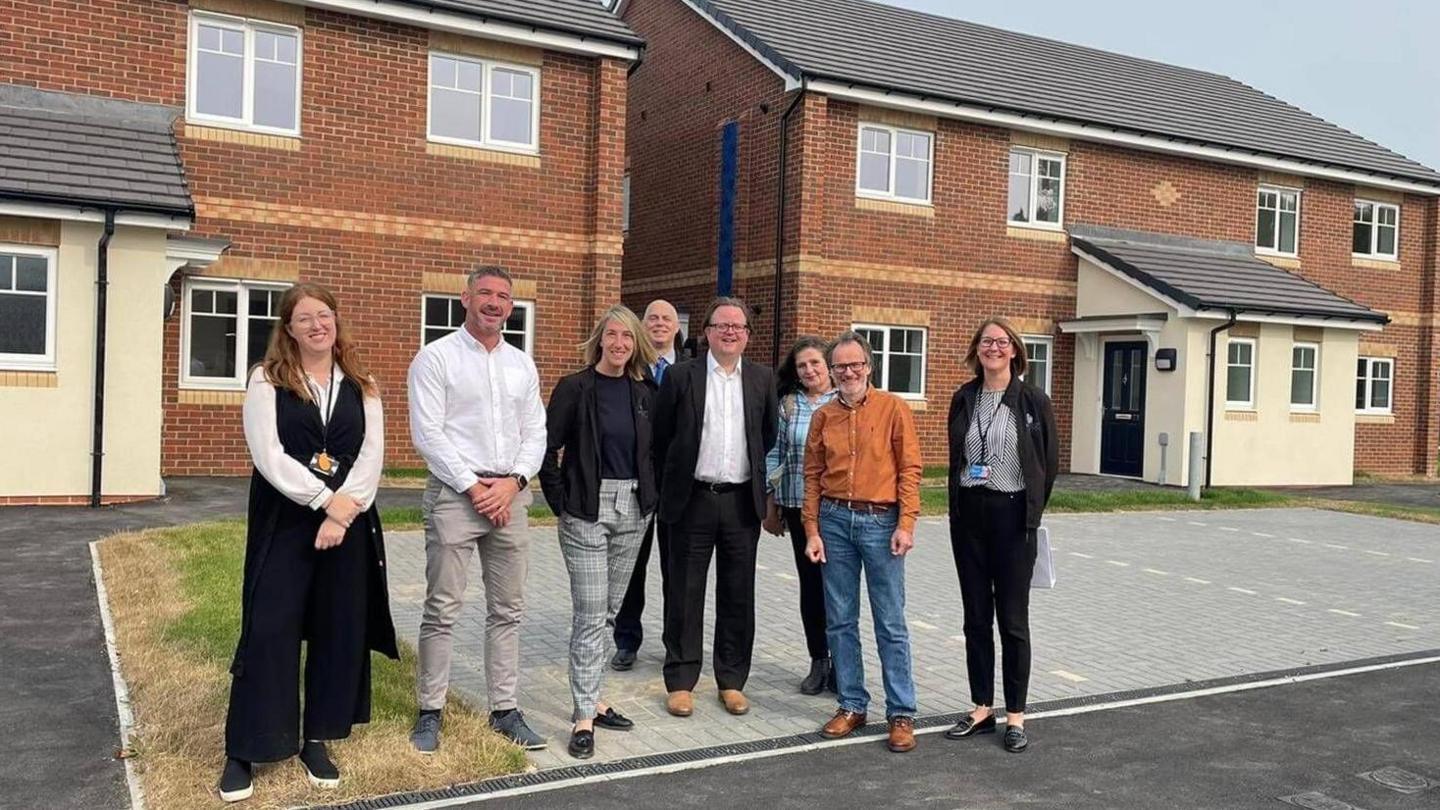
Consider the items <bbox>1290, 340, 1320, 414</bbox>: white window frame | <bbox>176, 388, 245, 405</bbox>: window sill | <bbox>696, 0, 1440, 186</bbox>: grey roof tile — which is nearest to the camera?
<bbox>176, 388, 245, 405</bbox>: window sill

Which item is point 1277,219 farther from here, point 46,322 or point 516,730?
→ point 516,730

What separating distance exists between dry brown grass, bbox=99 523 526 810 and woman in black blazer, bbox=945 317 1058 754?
214 cm

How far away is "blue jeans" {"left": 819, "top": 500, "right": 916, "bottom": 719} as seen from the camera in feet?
17.5

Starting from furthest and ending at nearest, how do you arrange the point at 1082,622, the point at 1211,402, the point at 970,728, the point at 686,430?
the point at 1211,402, the point at 1082,622, the point at 686,430, the point at 970,728

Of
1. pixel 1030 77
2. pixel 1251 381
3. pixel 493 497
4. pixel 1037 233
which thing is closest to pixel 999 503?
pixel 493 497

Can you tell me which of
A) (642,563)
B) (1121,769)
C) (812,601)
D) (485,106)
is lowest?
(1121,769)

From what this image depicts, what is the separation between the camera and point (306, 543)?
4480 mm

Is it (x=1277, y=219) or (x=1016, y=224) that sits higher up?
(x=1277, y=219)

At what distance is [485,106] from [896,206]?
645 centimetres

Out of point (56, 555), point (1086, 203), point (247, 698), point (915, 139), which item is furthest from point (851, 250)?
point (247, 698)

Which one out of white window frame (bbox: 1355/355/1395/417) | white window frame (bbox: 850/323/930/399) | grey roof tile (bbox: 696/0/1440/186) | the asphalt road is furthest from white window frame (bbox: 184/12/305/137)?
white window frame (bbox: 1355/355/1395/417)

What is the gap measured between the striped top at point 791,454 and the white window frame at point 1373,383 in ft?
68.0

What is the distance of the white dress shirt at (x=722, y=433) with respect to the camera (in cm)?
565

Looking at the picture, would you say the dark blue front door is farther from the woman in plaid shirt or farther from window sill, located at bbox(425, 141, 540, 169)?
the woman in plaid shirt
